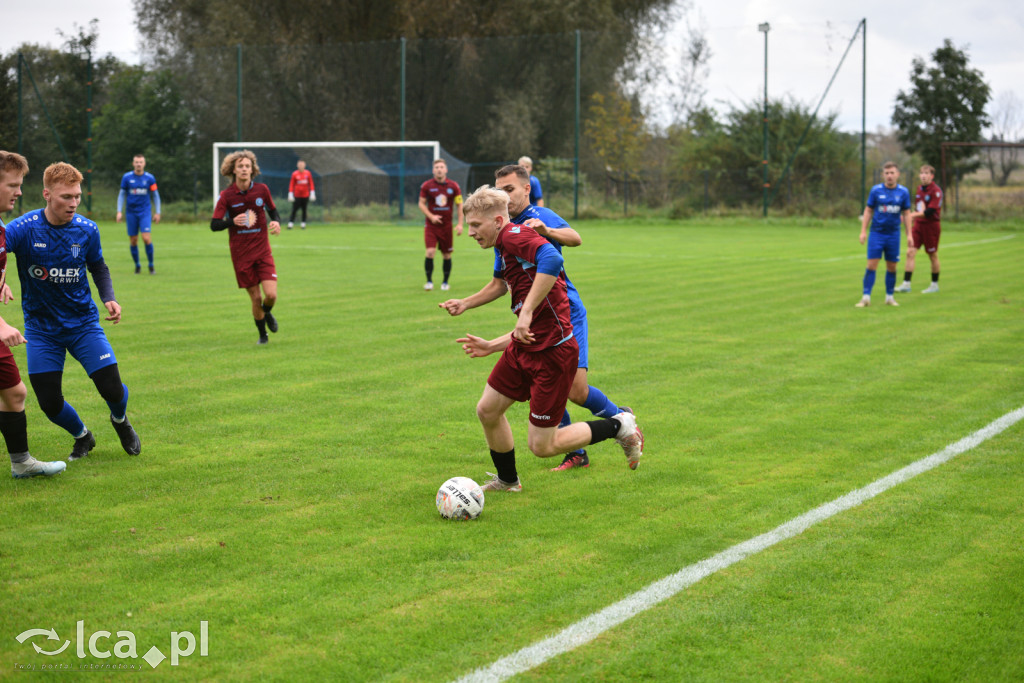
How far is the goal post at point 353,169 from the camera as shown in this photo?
37000mm

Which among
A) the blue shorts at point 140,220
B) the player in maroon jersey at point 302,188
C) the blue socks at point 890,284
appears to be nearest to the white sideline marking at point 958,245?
the blue socks at point 890,284

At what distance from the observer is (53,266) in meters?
6.11

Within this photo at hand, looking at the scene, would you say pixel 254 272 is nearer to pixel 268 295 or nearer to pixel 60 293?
pixel 268 295

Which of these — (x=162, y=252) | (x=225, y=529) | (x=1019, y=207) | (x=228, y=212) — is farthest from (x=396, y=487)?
(x=1019, y=207)

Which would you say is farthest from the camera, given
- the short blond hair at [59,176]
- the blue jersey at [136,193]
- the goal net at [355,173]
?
the goal net at [355,173]

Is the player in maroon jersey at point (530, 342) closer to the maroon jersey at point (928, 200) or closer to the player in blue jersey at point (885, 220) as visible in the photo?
the player in blue jersey at point (885, 220)

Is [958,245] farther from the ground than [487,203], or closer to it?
closer to it

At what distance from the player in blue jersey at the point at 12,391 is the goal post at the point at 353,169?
31.4 metres

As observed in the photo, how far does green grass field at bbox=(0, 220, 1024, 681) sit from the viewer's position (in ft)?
12.4

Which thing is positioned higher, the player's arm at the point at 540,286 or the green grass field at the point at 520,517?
the player's arm at the point at 540,286

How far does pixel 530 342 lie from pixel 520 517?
3.15 ft

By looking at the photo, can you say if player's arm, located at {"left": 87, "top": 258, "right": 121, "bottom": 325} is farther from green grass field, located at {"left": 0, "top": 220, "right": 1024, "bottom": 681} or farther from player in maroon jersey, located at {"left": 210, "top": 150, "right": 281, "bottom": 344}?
player in maroon jersey, located at {"left": 210, "top": 150, "right": 281, "bottom": 344}
